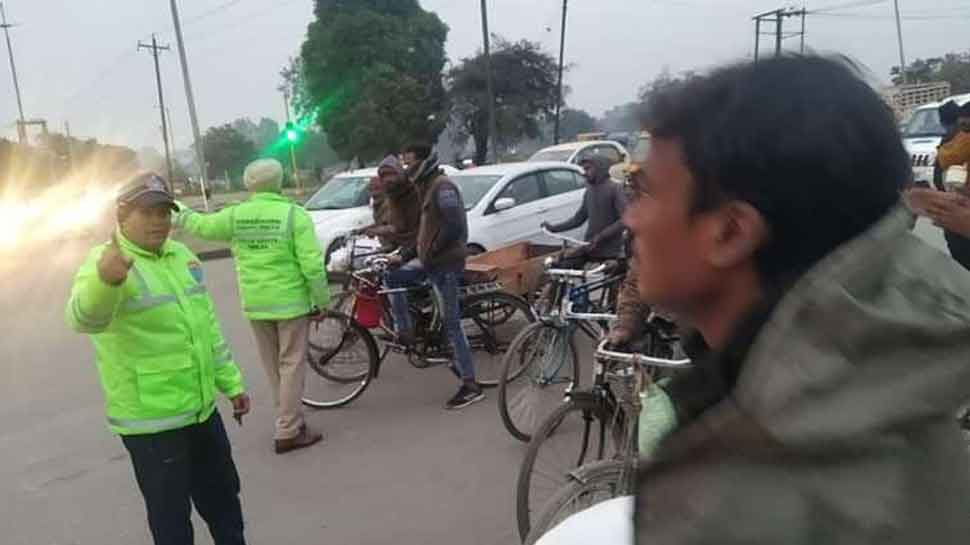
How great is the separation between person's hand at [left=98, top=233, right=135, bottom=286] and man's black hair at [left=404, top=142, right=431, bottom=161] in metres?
3.35

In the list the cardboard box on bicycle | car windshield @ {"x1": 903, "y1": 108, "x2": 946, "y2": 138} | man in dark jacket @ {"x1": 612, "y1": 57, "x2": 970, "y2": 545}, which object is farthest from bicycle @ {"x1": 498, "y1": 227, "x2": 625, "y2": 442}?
car windshield @ {"x1": 903, "y1": 108, "x2": 946, "y2": 138}

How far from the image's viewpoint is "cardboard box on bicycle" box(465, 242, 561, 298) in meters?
6.58

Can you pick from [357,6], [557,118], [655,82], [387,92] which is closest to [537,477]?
[655,82]

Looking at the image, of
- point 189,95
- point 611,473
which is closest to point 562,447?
point 611,473

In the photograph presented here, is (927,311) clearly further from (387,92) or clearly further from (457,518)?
(387,92)

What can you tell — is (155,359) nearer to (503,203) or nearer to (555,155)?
(503,203)

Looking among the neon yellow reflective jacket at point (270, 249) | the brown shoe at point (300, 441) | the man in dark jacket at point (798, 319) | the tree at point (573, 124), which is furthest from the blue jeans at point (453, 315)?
the tree at point (573, 124)

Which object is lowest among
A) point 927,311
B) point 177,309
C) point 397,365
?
point 397,365

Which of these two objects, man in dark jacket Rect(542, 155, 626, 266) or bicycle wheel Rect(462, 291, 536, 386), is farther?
man in dark jacket Rect(542, 155, 626, 266)

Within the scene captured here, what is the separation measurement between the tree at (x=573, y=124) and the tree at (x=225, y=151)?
2258 centimetres

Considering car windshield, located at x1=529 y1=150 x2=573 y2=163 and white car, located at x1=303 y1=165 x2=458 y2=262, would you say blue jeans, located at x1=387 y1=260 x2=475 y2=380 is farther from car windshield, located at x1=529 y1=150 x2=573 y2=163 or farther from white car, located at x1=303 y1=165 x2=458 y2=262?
car windshield, located at x1=529 y1=150 x2=573 y2=163

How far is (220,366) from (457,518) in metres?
1.42

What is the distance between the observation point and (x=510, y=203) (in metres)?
9.57

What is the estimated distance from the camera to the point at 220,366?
3369 millimetres
